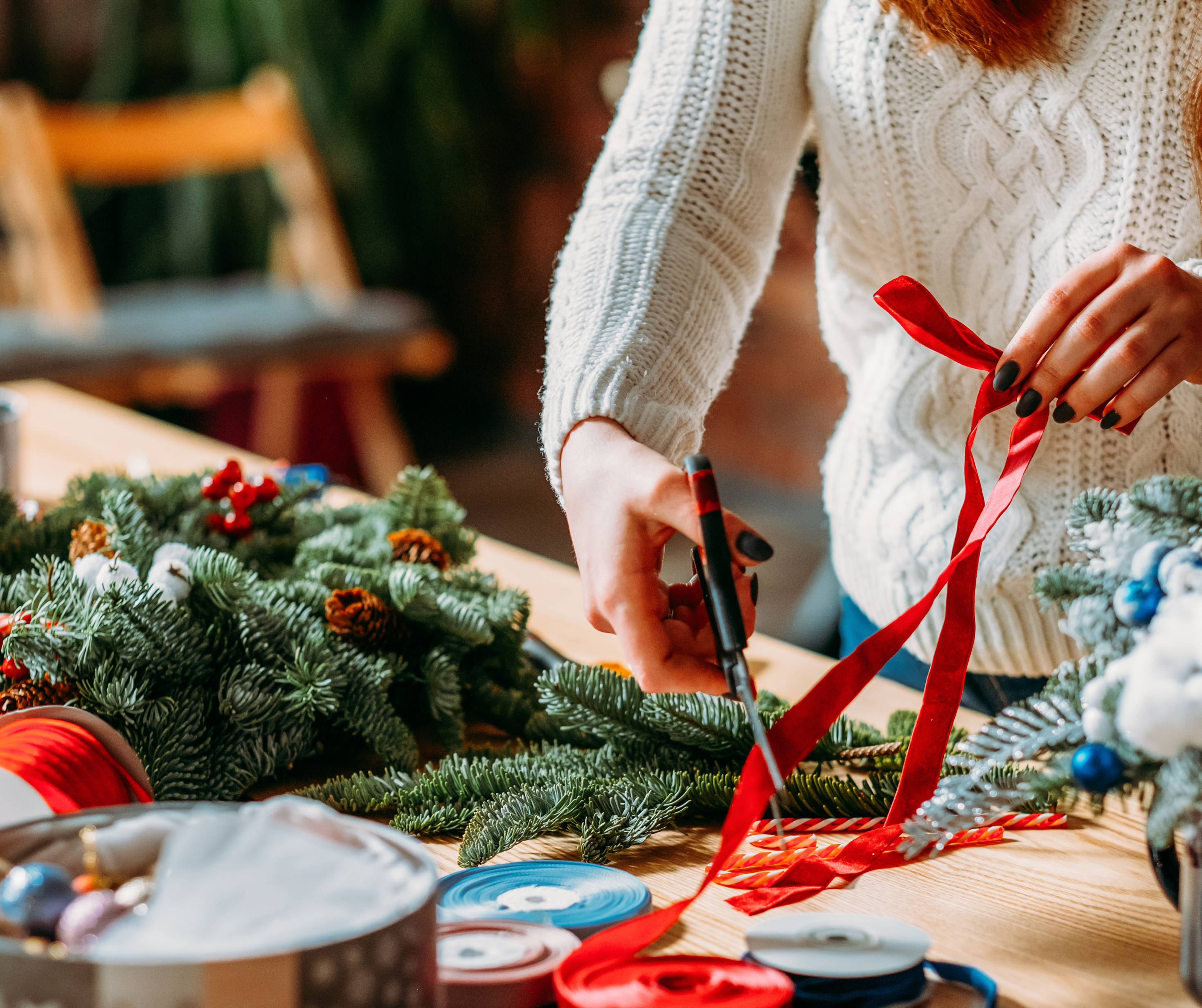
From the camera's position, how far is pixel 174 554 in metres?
0.63

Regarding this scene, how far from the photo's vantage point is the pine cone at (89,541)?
0.68 meters

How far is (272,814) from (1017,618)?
0.58 metres

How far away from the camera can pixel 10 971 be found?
314 millimetres

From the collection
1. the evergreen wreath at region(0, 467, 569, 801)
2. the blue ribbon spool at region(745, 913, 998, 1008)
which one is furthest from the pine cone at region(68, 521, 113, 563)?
the blue ribbon spool at region(745, 913, 998, 1008)

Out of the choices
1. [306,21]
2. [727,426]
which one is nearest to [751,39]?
[727,426]

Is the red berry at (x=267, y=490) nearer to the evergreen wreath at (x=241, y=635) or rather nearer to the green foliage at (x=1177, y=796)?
the evergreen wreath at (x=241, y=635)

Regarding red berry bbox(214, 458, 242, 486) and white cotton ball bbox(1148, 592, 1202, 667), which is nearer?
white cotton ball bbox(1148, 592, 1202, 667)

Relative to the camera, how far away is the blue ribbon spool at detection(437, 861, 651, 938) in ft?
1.46

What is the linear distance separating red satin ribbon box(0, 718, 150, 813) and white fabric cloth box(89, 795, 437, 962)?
4.9 inches

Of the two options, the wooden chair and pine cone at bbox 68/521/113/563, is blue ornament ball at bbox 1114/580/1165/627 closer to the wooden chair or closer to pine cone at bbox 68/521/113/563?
pine cone at bbox 68/521/113/563

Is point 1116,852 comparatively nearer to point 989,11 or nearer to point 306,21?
point 989,11

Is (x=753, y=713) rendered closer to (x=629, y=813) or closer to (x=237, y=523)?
(x=629, y=813)

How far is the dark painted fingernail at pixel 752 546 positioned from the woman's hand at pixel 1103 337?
5.0 inches

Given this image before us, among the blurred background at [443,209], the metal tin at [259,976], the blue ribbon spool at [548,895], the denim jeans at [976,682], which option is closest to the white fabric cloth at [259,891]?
the metal tin at [259,976]
